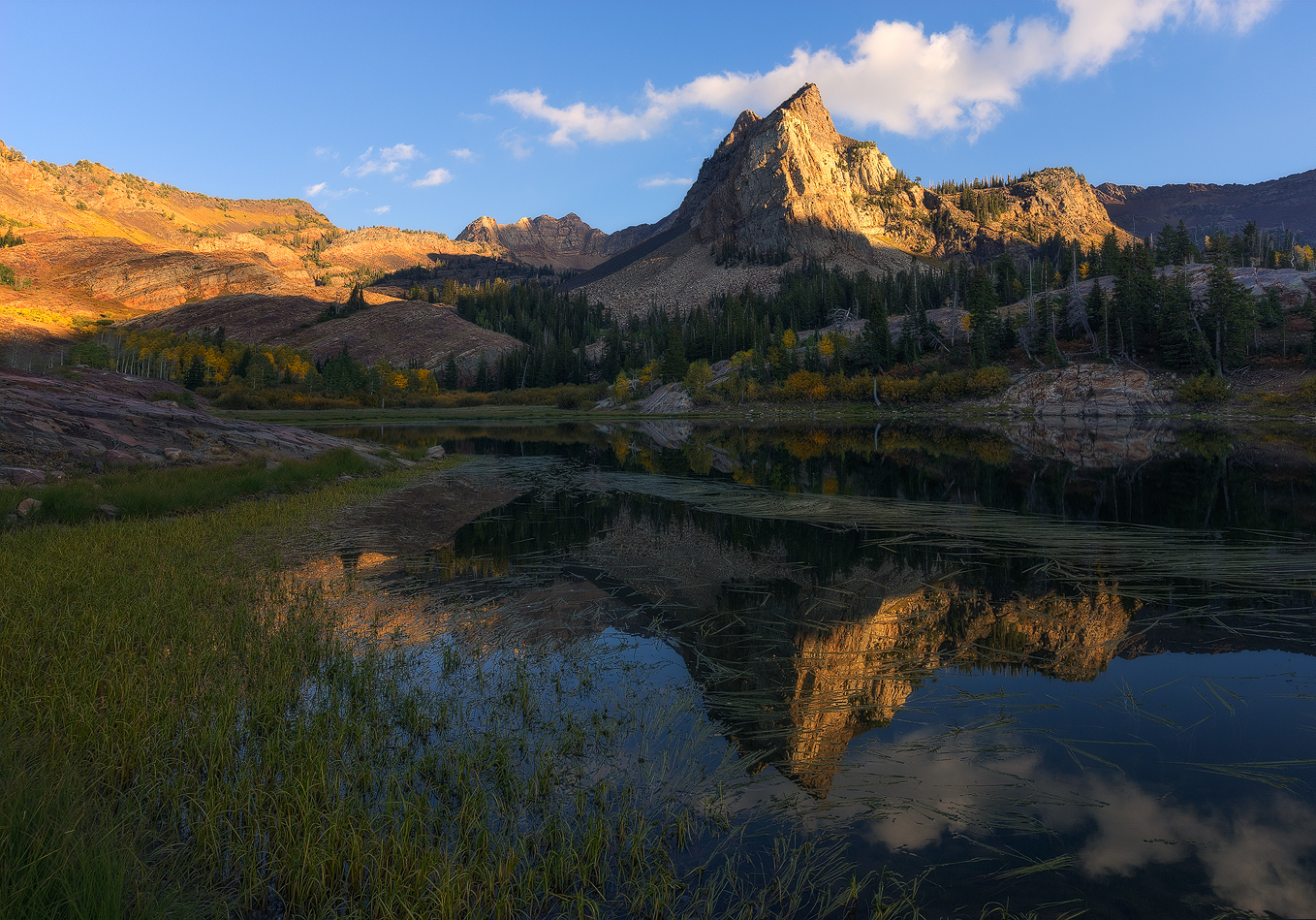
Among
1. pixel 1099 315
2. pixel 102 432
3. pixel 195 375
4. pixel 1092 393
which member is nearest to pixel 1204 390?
pixel 1092 393

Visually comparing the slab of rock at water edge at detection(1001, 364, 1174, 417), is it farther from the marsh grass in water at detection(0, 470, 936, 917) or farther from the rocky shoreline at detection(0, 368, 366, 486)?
the marsh grass in water at detection(0, 470, 936, 917)

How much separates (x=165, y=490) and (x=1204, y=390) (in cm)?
10029

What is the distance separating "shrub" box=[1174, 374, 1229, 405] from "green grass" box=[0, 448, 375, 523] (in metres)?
94.7

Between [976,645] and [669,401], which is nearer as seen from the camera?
[976,645]

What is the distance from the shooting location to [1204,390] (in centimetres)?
7400

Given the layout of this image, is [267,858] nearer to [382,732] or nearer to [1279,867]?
[382,732]

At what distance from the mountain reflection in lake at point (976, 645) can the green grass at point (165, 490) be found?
5171mm

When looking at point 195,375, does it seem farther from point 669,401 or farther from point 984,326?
point 984,326

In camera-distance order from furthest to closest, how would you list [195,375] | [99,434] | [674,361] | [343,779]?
[674,361] < [195,375] < [99,434] < [343,779]

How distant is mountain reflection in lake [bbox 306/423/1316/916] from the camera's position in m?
5.61

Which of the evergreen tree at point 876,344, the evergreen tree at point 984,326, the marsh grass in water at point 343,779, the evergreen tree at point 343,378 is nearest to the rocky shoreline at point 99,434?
the marsh grass in water at point 343,779

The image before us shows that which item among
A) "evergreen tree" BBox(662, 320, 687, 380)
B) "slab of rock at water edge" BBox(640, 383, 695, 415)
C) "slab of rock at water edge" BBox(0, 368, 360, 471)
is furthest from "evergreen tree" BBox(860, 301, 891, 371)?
"slab of rock at water edge" BBox(0, 368, 360, 471)

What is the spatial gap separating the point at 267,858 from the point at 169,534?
1521 centimetres

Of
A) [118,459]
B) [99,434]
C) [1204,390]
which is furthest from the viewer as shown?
[1204,390]
